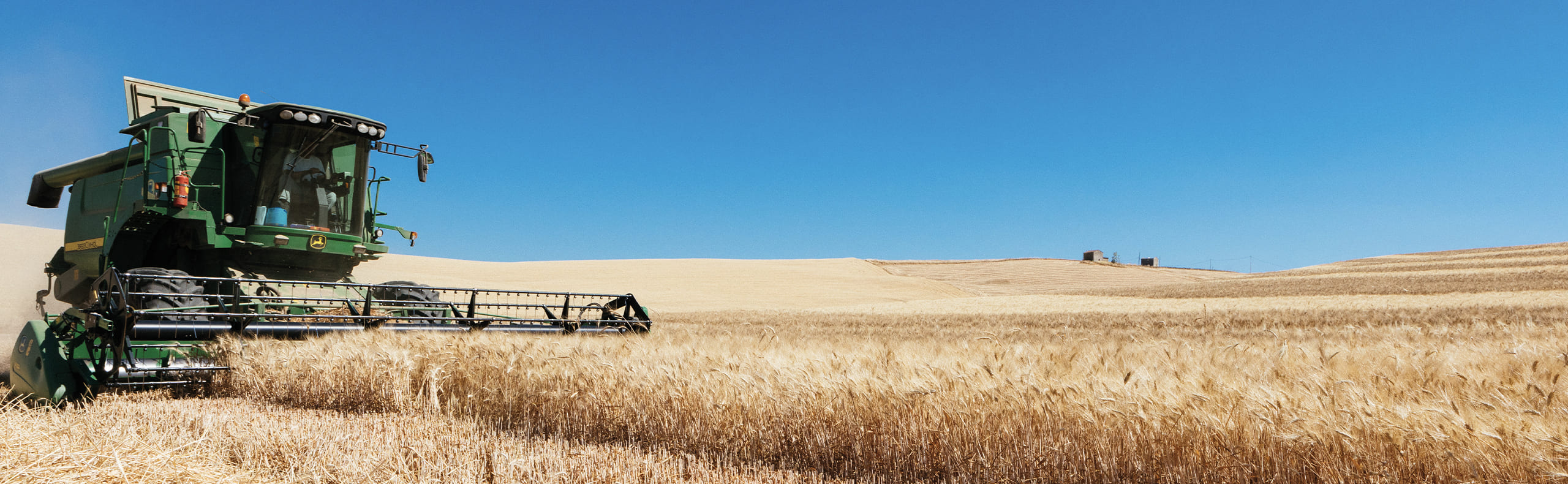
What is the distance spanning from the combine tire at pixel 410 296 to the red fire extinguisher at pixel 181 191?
5.78 feet

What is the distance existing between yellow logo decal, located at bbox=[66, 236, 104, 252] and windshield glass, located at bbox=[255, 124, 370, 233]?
2179 millimetres

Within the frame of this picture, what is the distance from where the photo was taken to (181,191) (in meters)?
6.89

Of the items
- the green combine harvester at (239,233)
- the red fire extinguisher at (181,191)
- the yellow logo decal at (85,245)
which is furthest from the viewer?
the yellow logo decal at (85,245)

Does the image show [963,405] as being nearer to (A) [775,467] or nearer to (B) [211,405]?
(A) [775,467]

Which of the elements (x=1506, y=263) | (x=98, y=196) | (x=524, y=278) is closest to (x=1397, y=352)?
(x=98, y=196)

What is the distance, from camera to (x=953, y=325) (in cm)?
1727

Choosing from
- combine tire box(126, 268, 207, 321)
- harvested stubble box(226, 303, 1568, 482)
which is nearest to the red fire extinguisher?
combine tire box(126, 268, 207, 321)

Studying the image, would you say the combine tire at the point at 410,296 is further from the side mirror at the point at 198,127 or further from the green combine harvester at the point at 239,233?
the side mirror at the point at 198,127

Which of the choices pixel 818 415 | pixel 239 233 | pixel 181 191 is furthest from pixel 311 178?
pixel 818 415

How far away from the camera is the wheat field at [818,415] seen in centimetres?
262

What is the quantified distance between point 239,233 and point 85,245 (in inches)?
108

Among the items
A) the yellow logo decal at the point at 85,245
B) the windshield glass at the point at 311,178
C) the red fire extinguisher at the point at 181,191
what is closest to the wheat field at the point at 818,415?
the red fire extinguisher at the point at 181,191

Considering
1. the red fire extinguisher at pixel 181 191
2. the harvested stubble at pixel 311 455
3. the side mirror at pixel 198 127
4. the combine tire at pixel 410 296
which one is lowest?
the harvested stubble at pixel 311 455

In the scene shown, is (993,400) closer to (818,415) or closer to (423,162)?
(818,415)
